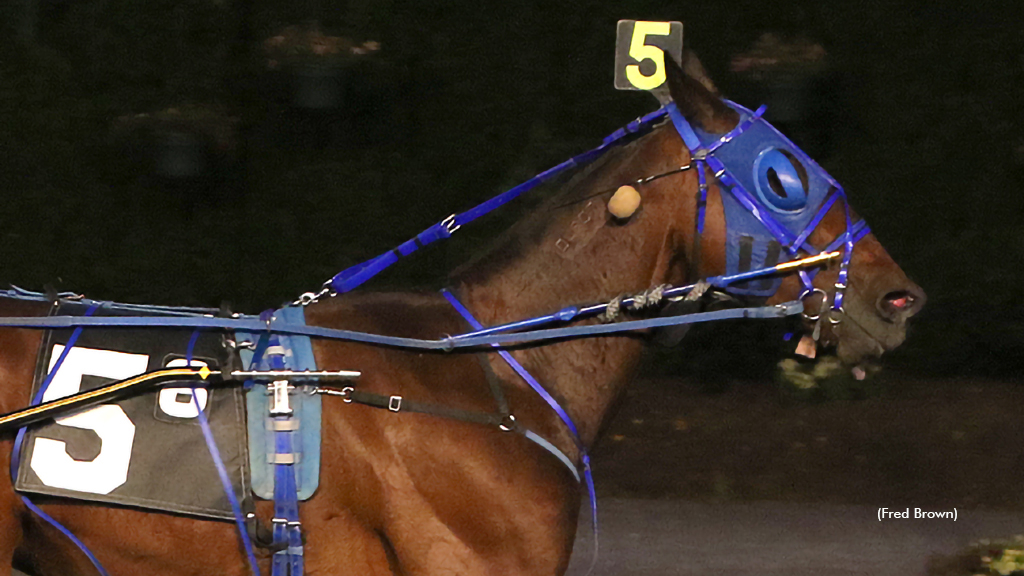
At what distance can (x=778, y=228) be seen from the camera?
313cm

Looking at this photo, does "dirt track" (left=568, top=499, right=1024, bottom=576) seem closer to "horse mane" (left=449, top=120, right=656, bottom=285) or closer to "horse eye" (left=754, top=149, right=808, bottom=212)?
"horse mane" (left=449, top=120, right=656, bottom=285)

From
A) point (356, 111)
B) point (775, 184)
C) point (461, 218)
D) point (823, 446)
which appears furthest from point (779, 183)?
point (823, 446)

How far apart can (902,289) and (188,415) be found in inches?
74.5

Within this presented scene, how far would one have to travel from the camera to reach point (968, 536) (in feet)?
19.5

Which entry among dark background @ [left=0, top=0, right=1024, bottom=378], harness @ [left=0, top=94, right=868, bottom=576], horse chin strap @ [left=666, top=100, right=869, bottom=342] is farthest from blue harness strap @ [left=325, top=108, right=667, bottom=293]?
dark background @ [left=0, top=0, right=1024, bottom=378]

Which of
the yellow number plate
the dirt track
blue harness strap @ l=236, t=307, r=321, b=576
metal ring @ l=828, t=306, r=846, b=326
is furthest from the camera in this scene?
the dirt track

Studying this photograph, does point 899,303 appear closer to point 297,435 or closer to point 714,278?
point 714,278

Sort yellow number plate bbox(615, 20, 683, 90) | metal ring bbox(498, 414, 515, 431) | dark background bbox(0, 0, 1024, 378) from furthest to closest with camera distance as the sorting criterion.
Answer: dark background bbox(0, 0, 1024, 378)
yellow number plate bbox(615, 20, 683, 90)
metal ring bbox(498, 414, 515, 431)

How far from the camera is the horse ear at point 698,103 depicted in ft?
10.2

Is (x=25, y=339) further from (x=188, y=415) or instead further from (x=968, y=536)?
(x=968, y=536)

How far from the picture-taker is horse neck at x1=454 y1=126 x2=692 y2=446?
10.4 ft

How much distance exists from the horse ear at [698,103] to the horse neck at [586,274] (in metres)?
0.12

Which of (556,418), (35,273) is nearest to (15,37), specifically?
(35,273)

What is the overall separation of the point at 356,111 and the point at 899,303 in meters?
4.44
